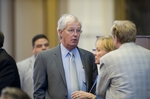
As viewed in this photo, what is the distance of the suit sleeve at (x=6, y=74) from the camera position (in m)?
4.14

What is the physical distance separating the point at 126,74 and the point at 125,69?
4 cm

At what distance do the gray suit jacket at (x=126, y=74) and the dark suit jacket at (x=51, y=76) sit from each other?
0.48 metres

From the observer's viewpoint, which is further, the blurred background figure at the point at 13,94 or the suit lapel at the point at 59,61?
the suit lapel at the point at 59,61

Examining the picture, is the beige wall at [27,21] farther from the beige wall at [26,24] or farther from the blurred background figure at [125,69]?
the blurred background figure at [125,69]

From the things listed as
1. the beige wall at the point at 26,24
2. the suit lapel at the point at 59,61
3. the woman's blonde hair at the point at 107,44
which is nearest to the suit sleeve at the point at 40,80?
the suit lapel at the point at 59,61

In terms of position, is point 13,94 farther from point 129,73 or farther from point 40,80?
point 40,80

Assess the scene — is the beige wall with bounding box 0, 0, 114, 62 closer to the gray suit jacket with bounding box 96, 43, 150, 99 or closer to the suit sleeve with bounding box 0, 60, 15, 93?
the suit sleeve with bounding box 0, 60, 15, 93

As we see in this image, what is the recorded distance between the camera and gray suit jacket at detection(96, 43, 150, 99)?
12.1ft

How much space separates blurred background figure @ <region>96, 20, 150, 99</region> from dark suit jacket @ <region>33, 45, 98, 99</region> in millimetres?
463

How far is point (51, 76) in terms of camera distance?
4.19m

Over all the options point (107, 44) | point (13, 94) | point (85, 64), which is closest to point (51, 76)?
point (85, 64)

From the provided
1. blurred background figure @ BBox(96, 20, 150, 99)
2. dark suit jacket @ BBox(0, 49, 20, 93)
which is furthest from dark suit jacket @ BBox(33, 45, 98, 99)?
blurred background figure @ BBox(96, 20, 150, 99)

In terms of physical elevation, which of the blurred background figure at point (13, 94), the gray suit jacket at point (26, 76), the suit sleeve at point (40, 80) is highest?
the blurred background figure at point (13, 94)

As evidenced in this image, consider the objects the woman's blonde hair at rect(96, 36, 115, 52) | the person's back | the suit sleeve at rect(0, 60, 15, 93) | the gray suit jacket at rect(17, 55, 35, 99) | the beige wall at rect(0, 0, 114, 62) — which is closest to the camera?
the person's back
